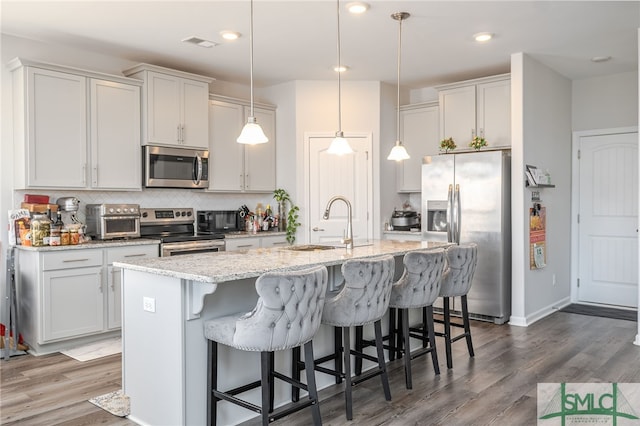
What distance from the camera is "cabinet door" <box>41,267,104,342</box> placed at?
4.22m

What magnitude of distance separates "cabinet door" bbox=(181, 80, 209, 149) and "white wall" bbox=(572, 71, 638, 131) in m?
4.37

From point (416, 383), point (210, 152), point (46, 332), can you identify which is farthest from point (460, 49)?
point (46, 332)

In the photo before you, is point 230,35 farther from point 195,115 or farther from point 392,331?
point 392,331

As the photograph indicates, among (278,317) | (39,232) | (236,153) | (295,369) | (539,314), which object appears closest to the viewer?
(278,317)

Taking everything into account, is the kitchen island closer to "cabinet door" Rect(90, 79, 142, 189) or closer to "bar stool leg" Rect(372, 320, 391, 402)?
"bar stool leg" Rect(372, 320, 391, 402)

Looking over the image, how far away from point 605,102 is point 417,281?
409 cm

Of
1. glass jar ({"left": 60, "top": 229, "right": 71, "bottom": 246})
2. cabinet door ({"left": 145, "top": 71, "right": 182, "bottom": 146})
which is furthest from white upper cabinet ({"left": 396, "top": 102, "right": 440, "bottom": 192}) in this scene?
glass jar ({"left": 60, "top": 229, "right": 71, "bottom": 246})

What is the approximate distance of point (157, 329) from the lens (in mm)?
2795

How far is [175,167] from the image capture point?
5.30 meters

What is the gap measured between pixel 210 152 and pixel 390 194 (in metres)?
2.23

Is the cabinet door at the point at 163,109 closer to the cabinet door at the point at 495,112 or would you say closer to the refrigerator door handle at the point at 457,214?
the refrigerator door handle at the point at 457,214

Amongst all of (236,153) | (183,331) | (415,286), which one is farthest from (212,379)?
(236,153)

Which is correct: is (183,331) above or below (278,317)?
below

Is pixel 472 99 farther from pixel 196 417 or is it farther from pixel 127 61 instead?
Result: pixel 196 417
